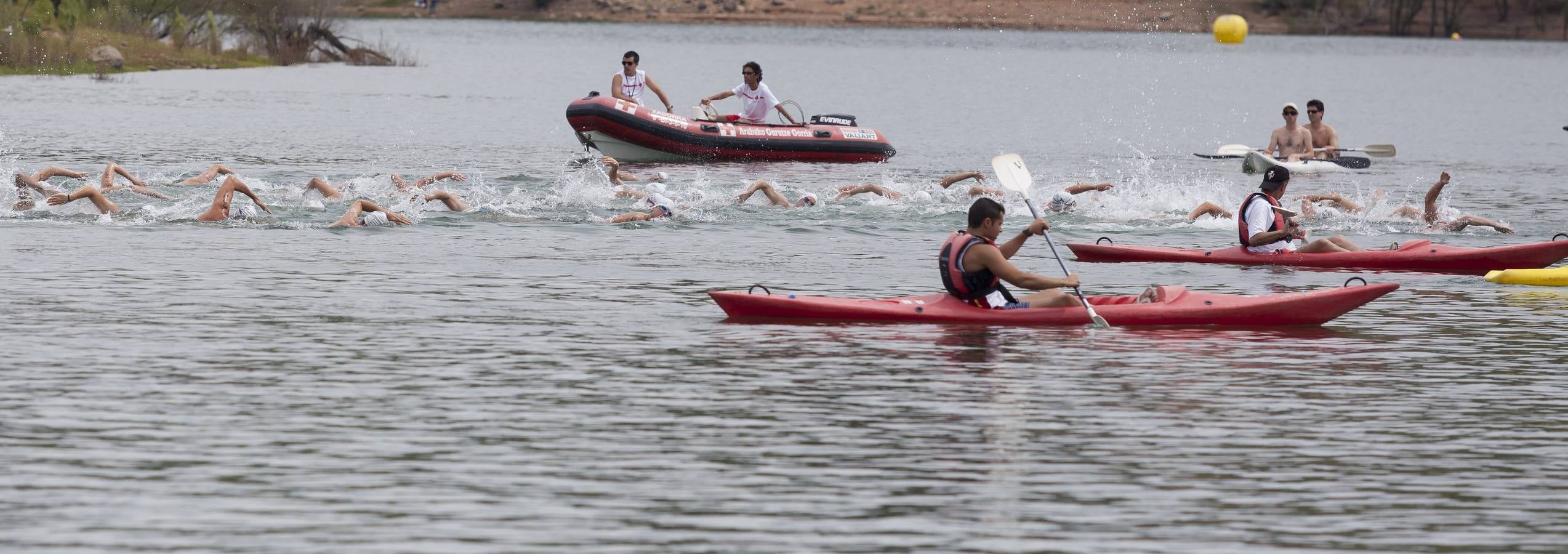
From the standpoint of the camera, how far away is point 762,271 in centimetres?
1706

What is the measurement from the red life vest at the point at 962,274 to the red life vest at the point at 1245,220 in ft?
15.0

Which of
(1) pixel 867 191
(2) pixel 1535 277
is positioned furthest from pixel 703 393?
(1) pixel 867 191

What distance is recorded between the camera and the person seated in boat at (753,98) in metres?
28.0

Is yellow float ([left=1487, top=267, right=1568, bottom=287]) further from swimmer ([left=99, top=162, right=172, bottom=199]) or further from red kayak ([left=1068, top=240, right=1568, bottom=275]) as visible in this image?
swimmer ([left=99, top=162, right=172, bottom=199])

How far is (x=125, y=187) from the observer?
21719 mm

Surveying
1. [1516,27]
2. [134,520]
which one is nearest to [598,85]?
[134,520]

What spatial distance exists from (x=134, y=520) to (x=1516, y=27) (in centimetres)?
11336

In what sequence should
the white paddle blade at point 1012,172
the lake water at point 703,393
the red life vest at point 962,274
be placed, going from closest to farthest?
the lake water at point 703,393 → the red life vest at point 962,274 → the white paddle blade at point 1012,172

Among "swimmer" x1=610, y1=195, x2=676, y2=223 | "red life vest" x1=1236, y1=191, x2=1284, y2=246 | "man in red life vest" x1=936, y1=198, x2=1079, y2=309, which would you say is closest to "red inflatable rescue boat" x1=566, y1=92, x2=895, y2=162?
"swimmer" x1=610, y1=195, x2=676, y2=223

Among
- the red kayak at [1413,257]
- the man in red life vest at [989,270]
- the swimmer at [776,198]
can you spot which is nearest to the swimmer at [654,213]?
the swimmer at [776,198]

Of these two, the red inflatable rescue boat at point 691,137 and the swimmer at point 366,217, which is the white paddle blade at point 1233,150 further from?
the swimmer at point 366,217

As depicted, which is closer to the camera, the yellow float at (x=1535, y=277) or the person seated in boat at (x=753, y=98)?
the yellow float at (x=1535, y=277)

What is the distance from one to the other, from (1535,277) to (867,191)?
8.33 m

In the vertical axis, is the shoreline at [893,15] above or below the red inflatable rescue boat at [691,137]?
above
